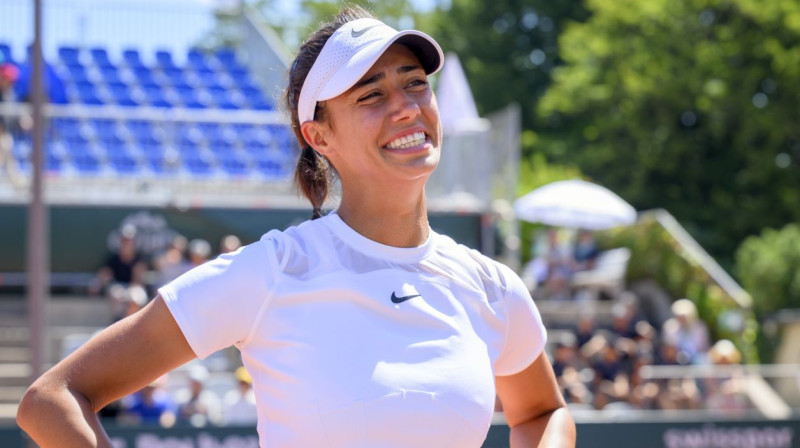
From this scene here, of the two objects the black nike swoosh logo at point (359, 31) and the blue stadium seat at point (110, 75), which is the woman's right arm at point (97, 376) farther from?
the blue stadium seat at point (110, 75)

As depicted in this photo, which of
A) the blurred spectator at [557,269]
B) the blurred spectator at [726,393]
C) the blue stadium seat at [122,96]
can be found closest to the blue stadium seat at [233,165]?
the blue stadium seat at [122,96]

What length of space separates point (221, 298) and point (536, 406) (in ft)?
2.67

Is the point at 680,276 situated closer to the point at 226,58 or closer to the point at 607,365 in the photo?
the point at 607,365

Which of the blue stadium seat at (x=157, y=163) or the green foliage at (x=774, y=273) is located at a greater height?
the blue stadium seat at (x=157, y=163)

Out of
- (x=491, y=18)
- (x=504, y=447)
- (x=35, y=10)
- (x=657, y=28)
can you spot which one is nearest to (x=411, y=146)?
(x=35, y=10)

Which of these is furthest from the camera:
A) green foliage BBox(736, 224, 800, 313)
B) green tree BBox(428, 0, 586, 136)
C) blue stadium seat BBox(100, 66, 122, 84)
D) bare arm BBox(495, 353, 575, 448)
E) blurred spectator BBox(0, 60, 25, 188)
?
green tree BBox(428, 0, 586, 136)

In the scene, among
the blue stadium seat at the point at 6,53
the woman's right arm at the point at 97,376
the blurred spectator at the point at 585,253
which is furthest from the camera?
the blurred spectator at the point at 585,253

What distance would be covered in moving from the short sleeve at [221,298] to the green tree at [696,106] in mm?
28578

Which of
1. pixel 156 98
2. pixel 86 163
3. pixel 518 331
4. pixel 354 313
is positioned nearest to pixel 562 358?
pixel 86 163

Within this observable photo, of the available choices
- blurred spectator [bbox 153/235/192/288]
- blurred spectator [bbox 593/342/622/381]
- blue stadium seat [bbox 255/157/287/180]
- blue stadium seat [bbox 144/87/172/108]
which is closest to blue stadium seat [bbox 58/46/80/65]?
blue stadium seat [bbox 144/87/172/108]

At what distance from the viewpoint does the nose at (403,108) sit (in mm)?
2512

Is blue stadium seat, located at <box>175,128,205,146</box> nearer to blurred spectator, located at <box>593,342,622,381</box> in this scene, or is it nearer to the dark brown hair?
blurred spectator, located at <box>593,342,622,381</box>

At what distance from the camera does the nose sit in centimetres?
251

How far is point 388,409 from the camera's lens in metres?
2.35
